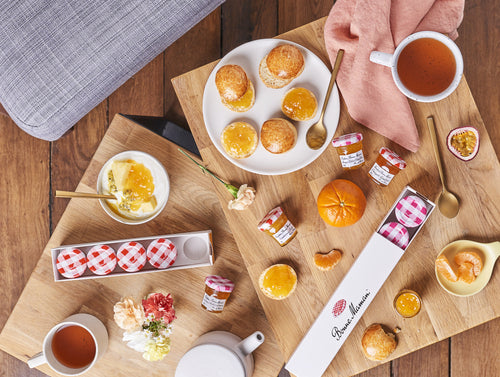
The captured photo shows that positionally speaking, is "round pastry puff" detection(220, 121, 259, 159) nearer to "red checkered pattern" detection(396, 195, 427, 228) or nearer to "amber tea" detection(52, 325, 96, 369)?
"red checkered pattern" detection(396, 195, 427, 228)

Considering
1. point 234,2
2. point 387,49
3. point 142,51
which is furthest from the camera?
point 234,2

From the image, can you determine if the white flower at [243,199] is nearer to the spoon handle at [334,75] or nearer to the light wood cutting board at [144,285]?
the light wood cutting board at [144,285]

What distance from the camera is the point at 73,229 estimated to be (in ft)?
3.76

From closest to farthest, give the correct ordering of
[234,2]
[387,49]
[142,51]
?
[387,49]
[142,51]
[234,2]

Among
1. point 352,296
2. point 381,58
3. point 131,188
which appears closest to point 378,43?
point 381,58

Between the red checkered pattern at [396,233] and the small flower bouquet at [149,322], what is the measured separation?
561 millimetres

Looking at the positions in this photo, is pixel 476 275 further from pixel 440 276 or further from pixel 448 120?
pixel 448 120

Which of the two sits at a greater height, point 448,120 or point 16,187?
point 448,120

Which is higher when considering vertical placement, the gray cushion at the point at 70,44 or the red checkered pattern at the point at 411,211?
the gray cushion at the point at 70,44

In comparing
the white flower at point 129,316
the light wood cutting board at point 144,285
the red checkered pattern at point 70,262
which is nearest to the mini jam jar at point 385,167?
the light wood cutting board at point 144,285

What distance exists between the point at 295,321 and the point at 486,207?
546 mm

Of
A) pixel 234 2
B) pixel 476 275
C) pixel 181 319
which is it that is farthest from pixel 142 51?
pixel 476 275

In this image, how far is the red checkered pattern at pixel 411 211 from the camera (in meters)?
0.98

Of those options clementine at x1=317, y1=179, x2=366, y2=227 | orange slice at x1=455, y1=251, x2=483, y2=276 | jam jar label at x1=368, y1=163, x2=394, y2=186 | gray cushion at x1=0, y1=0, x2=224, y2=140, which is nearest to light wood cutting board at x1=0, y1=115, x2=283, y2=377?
gray cushion at x1=0, y1=0, x2=224, y2=140
